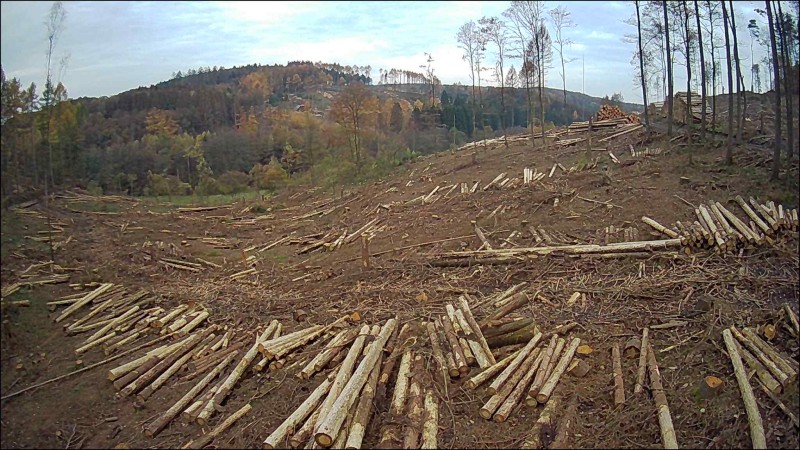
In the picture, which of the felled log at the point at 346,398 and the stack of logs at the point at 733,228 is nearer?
the felled log at the point at 346,398

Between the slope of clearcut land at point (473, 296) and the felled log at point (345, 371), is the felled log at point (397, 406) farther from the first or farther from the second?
the felled log at point (345, 371)

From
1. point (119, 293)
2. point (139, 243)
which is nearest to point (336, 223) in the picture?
point (139, 243)

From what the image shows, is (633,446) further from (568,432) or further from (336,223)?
(336,223)

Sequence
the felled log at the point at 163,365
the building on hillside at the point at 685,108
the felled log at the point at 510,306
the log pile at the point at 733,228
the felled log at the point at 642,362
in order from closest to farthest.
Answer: the felled log at the point at 642,362, the felled log at the point at 163,365, the felled log at the point at 510,306, the log pile at the point at 733,228, the building on hillside at the point at 685,108

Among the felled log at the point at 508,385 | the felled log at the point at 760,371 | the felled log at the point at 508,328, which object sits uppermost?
the felled log at the point at 508,328

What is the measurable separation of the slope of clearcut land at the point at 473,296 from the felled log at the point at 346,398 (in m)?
0.23

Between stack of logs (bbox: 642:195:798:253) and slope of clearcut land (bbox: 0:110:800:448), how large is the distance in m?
0.11

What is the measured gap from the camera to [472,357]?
713cm

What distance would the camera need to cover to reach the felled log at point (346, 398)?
222 inches

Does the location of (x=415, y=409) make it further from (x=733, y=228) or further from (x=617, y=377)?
(x=733, y=228)

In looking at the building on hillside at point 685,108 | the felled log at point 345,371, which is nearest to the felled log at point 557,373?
the felled log at point 345,371

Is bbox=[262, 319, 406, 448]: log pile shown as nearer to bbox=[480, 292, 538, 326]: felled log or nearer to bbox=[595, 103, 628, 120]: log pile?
bbox=[480, 292, 538, 326]: felled log

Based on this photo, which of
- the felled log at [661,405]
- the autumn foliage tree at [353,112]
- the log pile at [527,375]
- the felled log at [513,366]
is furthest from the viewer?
the autumn foliage tree at [353,112]

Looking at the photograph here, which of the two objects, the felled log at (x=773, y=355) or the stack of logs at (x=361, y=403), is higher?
the felled log at (x=773, y=355)
